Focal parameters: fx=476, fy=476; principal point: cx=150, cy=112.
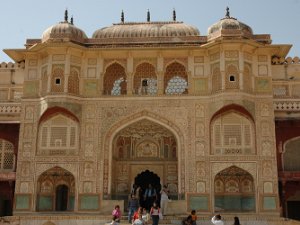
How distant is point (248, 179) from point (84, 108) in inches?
263

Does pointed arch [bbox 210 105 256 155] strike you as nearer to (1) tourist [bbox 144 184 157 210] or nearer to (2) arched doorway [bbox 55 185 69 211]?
(1) tourist [bbox 144 184 157 210]

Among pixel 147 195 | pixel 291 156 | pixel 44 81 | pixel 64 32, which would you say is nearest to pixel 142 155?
pixel 147 195

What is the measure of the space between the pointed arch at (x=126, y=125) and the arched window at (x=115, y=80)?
1.42 metres

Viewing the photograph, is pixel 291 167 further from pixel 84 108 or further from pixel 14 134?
pixel 14 134

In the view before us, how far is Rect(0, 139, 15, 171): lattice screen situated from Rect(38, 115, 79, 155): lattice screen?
2053mm

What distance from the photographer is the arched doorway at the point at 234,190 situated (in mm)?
17312

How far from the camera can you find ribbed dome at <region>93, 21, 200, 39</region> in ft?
62.7

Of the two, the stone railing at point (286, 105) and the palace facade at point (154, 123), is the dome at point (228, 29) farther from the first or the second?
the stone railing at point (286, 105)

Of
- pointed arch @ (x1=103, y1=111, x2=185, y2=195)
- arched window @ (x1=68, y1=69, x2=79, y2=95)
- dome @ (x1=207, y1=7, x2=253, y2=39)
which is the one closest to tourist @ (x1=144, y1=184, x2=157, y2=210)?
pointed arch @ (x1=103, y1=111, x2=185, y2=195)

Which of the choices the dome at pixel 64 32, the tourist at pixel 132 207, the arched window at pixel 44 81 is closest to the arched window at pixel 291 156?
the tourist at pixel 132 207

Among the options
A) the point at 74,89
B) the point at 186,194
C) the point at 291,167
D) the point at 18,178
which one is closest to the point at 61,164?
the point at 18,178

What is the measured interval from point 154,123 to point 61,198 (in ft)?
15.1

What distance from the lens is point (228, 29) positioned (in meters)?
18.0

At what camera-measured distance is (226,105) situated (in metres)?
17.3
